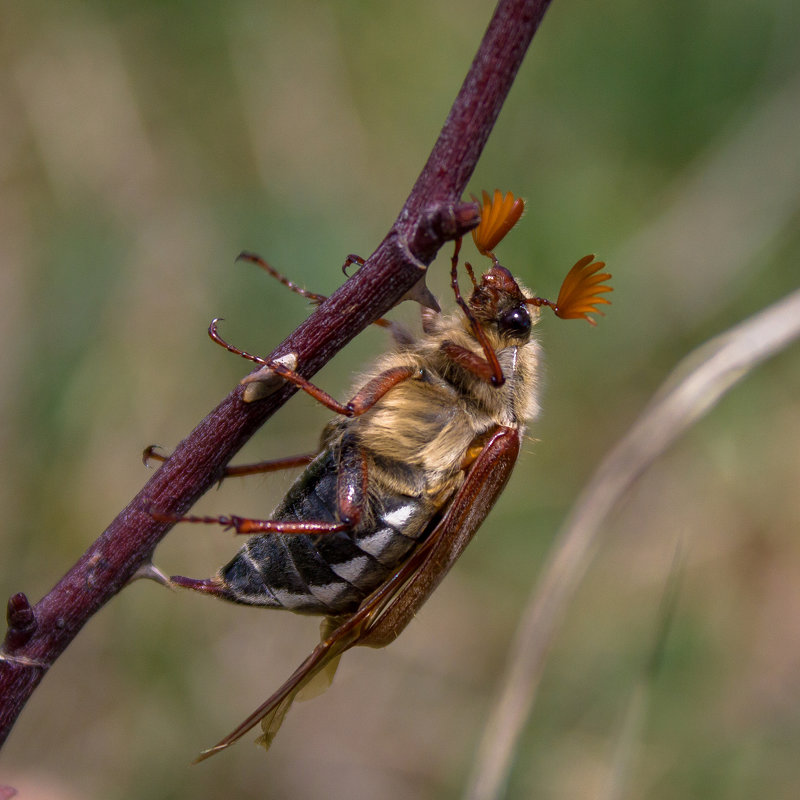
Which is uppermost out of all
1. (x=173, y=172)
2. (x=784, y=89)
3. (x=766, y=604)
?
(x=784, y=89)

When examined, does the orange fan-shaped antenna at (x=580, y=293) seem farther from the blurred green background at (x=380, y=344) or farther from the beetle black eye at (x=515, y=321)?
the blurred green background at (x=380, y=344)

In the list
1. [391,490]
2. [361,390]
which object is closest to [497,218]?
[361,390]

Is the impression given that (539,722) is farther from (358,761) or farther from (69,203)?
(69,203)

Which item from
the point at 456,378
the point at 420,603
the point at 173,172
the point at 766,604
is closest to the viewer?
the point at 420,603

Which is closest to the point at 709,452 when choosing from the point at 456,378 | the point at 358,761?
the point at 358,761

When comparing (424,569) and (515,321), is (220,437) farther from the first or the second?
(515,321)
